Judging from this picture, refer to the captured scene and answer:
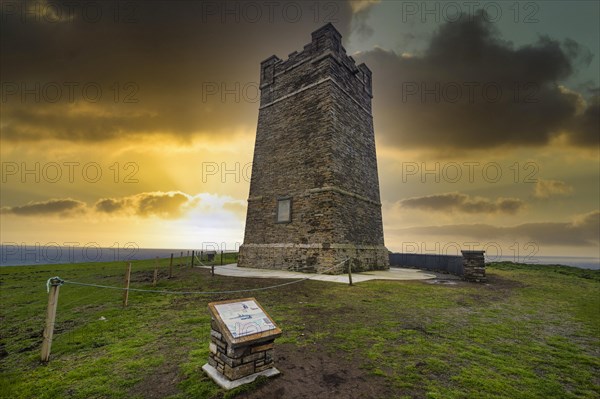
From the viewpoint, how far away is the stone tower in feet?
47.4

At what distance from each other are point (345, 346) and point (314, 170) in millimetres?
11362

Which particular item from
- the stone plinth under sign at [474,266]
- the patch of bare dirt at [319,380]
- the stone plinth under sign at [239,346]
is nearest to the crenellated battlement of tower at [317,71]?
the stone plinth under sign at [474,266]

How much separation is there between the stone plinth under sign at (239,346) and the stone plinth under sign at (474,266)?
11.8 meters

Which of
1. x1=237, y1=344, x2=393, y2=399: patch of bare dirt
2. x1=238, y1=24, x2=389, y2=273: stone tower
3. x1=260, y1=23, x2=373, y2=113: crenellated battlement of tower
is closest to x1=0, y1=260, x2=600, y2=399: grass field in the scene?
x1=237, y1=344, x2=393, y2=399: patch of bare dirt

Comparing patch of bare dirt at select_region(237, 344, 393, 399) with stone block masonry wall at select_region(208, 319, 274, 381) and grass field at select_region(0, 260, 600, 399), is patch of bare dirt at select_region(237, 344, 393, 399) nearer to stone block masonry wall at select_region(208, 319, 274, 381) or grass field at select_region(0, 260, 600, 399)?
grass field at select_region(0, 260, 600, 399)

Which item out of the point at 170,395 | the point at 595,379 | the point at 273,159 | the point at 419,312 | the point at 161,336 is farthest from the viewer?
the point at 273,159

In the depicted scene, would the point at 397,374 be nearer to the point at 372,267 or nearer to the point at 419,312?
the point at 419,312

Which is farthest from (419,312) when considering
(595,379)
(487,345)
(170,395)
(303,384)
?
(170,395)

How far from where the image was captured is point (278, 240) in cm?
1578

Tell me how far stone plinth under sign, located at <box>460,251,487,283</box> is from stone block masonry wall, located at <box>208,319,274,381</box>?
1188 centimetres

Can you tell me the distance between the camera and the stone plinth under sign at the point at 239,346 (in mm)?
3441

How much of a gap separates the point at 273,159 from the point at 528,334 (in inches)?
576

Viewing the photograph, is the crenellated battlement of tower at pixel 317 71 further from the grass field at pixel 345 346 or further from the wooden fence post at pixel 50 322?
the wooden fence post at pixel 50 322

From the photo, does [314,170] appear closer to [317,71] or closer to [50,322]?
[317,71]
